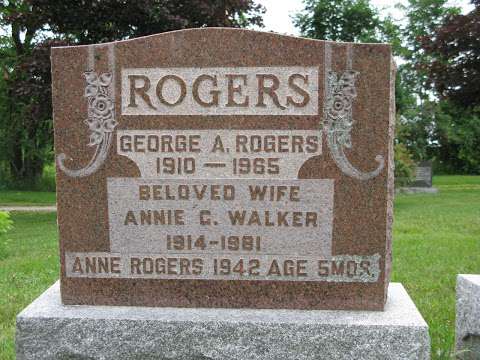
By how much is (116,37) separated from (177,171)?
33.0 ft

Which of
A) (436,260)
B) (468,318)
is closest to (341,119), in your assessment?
(468,318)

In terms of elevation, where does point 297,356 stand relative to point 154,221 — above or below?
below

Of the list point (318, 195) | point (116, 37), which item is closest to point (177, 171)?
point (318, 195)

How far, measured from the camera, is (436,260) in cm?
679

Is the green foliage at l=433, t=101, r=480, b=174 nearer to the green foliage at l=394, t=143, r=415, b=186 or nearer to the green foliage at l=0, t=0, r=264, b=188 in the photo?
the green foliage at l=394, t=143, r=415, b=186

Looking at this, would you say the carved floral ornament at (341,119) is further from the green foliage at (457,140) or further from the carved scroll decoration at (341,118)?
the green foliage at (457,140)

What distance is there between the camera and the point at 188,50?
3121mm

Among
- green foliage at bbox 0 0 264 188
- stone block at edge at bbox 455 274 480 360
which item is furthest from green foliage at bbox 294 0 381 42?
stone block at edge at bbox 455 274 480 360

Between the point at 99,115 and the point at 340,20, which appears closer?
the point at 99,115

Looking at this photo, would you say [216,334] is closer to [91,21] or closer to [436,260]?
[436,260]

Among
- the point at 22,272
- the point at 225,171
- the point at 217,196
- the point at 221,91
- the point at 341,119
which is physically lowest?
the point at 22,272

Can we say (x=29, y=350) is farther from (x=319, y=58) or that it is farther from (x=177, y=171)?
(x=319, y=58)

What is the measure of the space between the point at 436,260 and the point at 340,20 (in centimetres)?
2080

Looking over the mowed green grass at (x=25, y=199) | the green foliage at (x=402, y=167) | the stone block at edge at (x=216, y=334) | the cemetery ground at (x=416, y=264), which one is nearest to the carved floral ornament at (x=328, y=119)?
the stone block at edge at (x=216, y=334)
